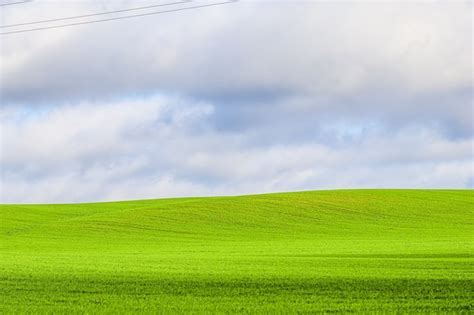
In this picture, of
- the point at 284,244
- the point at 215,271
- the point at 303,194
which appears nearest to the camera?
the point at 215,271

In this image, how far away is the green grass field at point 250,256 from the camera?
2239cm

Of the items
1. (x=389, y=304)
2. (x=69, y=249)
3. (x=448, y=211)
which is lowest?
(x=389, y=304)

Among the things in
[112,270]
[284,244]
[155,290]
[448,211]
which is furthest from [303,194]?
[155,290]

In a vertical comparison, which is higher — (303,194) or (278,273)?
(303,194)

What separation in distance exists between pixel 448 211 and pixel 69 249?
34.0 m

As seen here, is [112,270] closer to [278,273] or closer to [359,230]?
[278,273]

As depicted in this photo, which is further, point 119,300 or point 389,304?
point 119,300

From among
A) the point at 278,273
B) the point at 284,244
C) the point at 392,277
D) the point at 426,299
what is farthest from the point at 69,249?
the point at 426,299

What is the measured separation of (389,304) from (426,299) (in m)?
1.45

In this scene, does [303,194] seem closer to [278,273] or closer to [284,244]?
[284,244]

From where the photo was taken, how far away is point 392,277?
27219mm

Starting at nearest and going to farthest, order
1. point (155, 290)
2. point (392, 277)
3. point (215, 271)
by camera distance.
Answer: point (155, 290) < point (392, 277) < point (215, 271)

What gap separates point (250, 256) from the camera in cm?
3900

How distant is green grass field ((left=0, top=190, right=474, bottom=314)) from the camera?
22.4 metres
